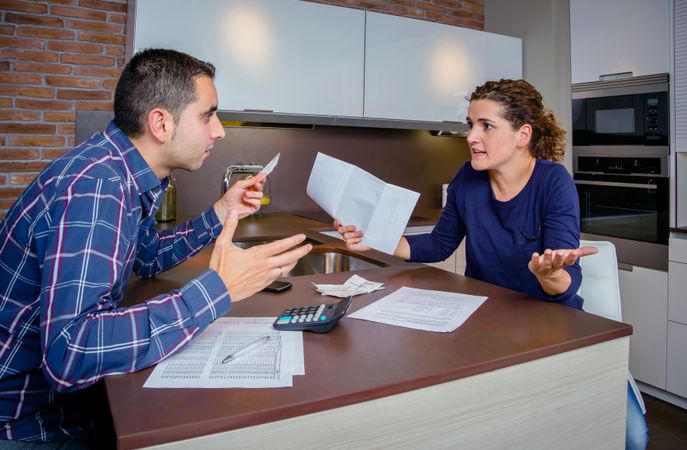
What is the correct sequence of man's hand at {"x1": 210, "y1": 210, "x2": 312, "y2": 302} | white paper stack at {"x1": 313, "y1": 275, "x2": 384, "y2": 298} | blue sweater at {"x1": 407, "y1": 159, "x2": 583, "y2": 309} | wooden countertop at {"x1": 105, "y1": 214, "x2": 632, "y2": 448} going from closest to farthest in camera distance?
wooden countertop at {"x1": 105, "y1": 214, "x2": 632, "y2": 448}, man's hand at {"x1": 210, "y1": 210, "x2": 312, "y2": 302}, white paper stack at {"x1": 313, "y1": 275, "x2": 384, "y2": 298}, blue sweater at {"x1": 407, "y1": 159, "x2": 583, "y2": 309}

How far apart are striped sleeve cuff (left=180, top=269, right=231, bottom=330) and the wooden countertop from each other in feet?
0.42

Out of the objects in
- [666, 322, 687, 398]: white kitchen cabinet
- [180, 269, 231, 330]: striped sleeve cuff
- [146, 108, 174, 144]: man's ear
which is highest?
[146, 108, 174, 144]: man's ear

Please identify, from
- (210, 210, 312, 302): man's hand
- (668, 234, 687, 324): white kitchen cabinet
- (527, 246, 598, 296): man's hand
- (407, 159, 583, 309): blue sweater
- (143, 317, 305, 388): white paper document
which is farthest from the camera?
(668, 234, 687, 324): white kitchen cabinet

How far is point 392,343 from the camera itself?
108 cm

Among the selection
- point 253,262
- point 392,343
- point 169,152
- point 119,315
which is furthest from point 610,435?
point 169,152

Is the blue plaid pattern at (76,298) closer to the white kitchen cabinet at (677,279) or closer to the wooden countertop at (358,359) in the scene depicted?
the wooden countertop at (358,359)

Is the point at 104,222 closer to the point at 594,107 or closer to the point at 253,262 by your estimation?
the point at 253,262

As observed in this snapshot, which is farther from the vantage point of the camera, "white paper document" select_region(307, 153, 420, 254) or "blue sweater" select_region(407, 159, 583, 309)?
"blue sweater" select_region(407, 159, 583, 309)

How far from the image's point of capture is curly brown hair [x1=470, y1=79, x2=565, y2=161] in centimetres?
179

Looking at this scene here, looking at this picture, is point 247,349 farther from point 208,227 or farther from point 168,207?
point 168,207

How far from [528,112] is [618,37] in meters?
1.61

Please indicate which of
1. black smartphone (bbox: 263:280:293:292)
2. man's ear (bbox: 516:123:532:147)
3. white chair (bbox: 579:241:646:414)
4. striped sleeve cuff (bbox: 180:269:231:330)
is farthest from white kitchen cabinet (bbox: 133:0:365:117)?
striped sleeve cuff (bbox: 180:269:231:330)

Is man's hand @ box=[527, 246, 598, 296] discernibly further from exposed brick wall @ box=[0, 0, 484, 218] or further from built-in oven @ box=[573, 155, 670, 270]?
exposed brick wall @ box=[0, 0, 484, 218]

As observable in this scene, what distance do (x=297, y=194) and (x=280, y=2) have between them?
1.18m
